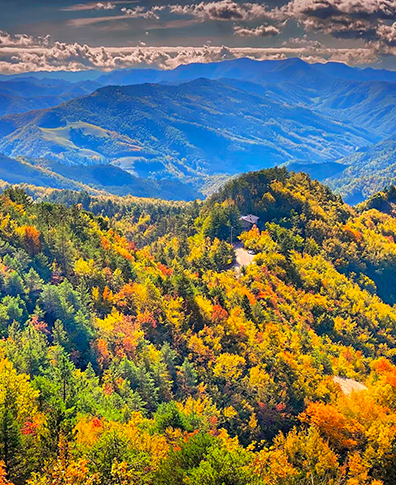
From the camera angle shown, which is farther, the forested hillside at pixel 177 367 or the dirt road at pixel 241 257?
the dirt road at pixel 241 257

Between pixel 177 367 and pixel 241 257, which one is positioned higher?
pixel 177 367

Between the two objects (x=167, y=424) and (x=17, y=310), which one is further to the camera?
(x=17, y=310)

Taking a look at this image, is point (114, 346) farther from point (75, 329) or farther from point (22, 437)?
point (22, 437)

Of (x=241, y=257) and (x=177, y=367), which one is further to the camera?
(x=241, y=257)

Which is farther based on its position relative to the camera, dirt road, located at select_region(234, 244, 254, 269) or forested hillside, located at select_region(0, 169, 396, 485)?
dirt road, located at select_region(234, 244, 254, 269)

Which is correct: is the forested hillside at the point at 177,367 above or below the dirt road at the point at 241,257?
above

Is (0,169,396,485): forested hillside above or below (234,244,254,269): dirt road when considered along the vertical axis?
above

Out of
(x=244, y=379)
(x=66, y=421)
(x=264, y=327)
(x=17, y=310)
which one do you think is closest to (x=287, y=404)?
(x=244, y=379)

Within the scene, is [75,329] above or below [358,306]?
above
